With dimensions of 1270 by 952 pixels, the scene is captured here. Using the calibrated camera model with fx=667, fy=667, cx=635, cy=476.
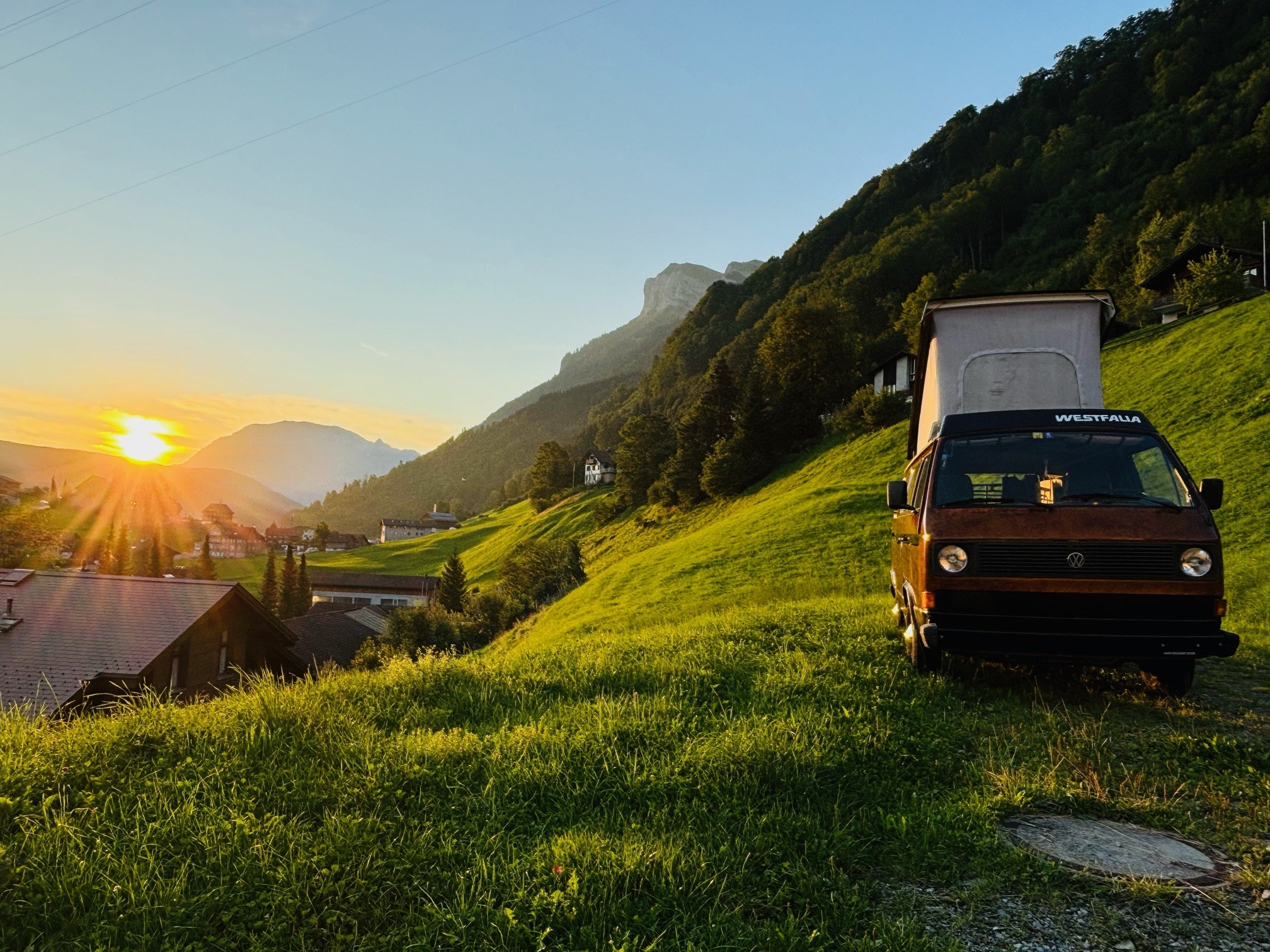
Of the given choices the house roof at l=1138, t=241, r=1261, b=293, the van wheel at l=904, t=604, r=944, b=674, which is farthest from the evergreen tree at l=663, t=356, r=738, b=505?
the van wheel at l=904, t=604, r=944, b=674

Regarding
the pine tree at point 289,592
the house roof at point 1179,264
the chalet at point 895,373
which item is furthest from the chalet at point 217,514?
the house roof at point 1179,264

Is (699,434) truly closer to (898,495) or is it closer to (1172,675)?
(898,495)

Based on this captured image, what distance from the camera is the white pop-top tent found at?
34.0 feet

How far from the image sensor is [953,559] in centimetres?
602

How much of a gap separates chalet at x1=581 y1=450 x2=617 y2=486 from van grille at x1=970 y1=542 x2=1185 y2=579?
336 feet

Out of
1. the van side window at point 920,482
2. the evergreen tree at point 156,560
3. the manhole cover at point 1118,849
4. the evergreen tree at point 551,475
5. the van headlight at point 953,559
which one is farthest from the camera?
the evergreen tree at point 551,475

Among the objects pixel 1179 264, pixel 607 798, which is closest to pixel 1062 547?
pixel 607 798

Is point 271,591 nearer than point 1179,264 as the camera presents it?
No

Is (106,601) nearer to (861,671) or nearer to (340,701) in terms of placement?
(340,701)

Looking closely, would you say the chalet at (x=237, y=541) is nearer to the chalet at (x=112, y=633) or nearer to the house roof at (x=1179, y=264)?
the chalet at (x=112, y=633)

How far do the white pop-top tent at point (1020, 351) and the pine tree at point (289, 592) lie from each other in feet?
248

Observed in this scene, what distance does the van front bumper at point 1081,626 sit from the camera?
5.55 meters

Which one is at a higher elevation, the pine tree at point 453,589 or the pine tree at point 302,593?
the pine tree at point 453,589

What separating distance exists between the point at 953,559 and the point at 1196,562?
1889 mm
